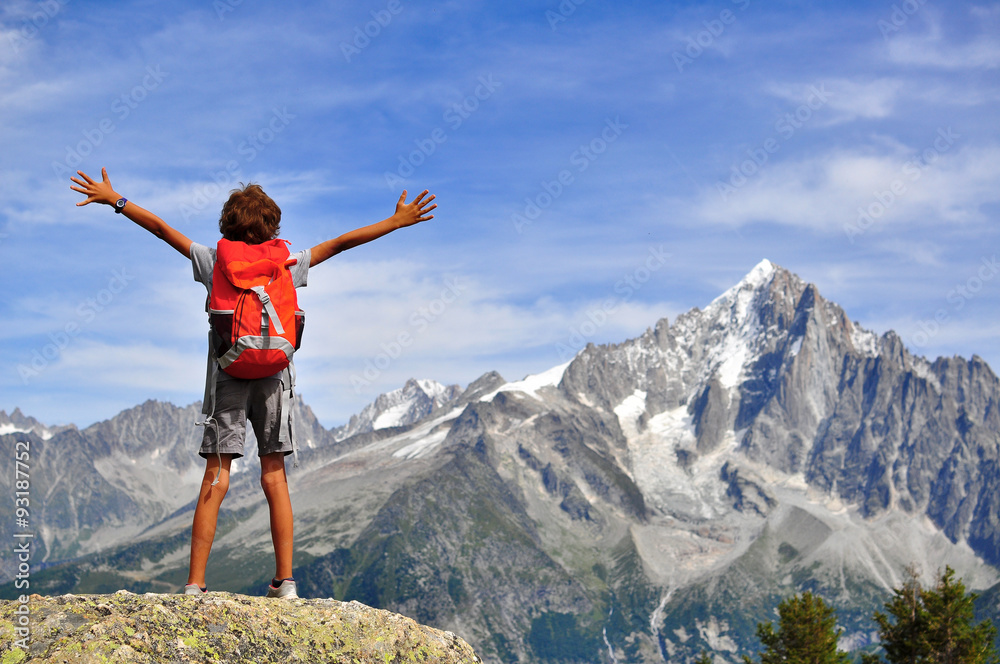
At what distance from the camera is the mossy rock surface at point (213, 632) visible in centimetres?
915

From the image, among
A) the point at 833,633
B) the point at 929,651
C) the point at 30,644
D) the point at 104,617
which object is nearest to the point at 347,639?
the point at 104,617

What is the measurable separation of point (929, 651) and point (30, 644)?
54040 millimetres

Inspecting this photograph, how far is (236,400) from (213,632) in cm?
313

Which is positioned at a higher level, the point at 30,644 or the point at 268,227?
the point at 268,227

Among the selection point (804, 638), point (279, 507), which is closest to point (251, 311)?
point (279, 507)

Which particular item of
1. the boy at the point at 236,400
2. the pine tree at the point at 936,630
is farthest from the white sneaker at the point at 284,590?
the pine tree at the point at 936,630

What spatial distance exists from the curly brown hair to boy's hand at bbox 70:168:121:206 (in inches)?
57.9

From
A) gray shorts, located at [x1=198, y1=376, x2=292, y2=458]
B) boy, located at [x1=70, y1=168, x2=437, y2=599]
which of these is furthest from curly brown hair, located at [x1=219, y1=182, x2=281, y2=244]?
gray shorts, located at [x1=198, y1=376, x2=292, y2=458]

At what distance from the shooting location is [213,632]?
1000 centimetres

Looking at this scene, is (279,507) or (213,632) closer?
(213,632)

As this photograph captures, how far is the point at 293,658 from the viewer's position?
1025 cm

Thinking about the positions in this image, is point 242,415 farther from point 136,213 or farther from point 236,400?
point 136,213

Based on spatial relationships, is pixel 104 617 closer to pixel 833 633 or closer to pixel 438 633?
pixel 438 633

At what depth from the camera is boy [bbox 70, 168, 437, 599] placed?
12039mm
